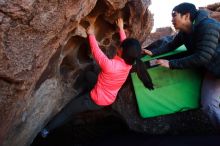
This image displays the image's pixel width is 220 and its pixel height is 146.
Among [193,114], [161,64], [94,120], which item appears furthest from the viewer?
[94,120]

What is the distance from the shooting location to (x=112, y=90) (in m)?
5.06

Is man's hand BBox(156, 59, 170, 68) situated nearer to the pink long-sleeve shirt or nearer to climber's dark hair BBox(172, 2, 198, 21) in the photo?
the pink long-sleeve shirt

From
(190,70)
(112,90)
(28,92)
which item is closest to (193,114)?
(190,70)

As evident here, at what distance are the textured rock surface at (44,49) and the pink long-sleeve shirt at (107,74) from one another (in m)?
0.31

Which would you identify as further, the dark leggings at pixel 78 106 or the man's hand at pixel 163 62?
the dark leggings at pixel 78 106

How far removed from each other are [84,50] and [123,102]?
1.12 meters

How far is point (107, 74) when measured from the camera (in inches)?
189

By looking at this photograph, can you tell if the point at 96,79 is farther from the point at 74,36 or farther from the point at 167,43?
the point at 167,43

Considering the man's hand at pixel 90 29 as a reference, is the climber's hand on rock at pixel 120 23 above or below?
below

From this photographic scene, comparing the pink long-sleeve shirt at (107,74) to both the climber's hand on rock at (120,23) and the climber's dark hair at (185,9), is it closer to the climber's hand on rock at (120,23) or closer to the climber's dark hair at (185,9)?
the climber's hand on rock at (120,23)

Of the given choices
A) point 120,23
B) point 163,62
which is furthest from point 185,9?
point 120,23

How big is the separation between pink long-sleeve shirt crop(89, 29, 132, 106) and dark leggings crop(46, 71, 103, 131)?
15.8 inches

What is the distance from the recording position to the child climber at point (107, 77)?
4672 mm

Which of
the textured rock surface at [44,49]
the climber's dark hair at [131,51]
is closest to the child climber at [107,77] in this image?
the climber's dark hair at [131,51]
